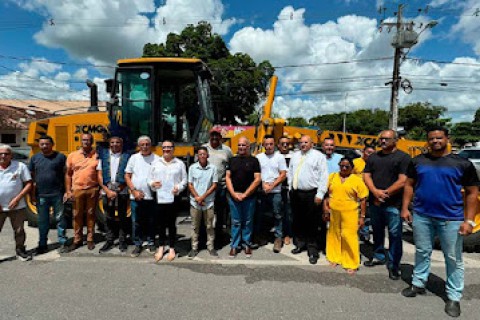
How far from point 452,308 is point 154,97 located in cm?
529

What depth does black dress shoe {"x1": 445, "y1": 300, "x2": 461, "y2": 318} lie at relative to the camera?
115 inches

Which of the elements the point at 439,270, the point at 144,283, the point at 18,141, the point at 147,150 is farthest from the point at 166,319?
the point at 18,141

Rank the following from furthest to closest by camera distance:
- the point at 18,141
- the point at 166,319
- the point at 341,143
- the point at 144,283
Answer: the point at 18,141
the point at 341,143
the point at 144,283
the point at 166,319

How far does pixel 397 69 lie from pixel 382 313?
57.6 feet

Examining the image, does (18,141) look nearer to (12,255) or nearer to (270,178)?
(12,255)

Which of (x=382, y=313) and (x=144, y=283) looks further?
(x=144, y=283)

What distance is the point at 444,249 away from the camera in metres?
3.14

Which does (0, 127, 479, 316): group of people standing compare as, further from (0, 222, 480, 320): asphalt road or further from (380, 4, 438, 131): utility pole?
(380, 4, 438, 131): utility pole

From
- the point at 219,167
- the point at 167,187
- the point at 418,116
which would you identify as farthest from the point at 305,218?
the point at 418,116

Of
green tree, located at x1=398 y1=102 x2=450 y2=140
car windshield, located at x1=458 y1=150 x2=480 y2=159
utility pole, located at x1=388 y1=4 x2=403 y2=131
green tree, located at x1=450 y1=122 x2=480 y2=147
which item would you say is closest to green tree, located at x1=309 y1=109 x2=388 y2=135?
green tree, located at x1=398 y1=102 x2=450 y2=140

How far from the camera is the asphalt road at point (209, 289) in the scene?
2.96 metres

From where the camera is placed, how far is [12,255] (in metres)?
4.47

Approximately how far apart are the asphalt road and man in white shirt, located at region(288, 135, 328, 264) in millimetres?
237

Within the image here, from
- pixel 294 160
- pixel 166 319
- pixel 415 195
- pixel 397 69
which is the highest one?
pixel 397 69
